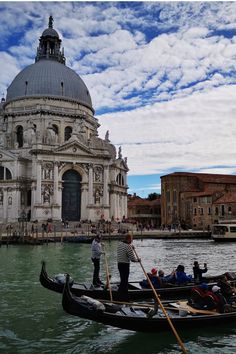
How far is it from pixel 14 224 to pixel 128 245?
33.5m

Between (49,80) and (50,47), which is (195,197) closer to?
(49,80)

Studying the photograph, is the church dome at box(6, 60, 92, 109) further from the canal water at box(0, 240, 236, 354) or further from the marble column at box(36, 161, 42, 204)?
the canal water at box(0, 240, 236, 354)

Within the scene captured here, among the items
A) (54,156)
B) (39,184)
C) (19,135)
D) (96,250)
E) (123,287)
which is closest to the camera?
(123,287)

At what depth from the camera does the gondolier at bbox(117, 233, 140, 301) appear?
877 cm

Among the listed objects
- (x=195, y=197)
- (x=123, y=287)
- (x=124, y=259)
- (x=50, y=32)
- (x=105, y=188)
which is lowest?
(x=123, y=287)

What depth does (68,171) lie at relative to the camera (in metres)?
45.3

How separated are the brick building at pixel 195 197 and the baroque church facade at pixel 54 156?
8.01 meters

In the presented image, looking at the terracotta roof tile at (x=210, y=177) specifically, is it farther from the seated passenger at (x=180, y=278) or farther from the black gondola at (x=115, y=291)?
the black gondola at (x=115, y=291)

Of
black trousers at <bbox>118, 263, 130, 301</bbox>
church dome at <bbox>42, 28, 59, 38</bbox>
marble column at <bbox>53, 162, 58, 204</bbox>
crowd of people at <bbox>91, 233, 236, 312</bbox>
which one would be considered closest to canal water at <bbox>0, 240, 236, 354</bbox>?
crowd of people at <bbox>91, 233, 236, 312</bbox>

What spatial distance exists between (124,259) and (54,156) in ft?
118

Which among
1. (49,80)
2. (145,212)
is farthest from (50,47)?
(145,212)

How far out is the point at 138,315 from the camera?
757 centimetres

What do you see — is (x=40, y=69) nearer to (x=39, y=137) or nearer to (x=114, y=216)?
(x=39, y=137)

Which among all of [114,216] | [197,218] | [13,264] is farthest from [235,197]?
[13,264]
